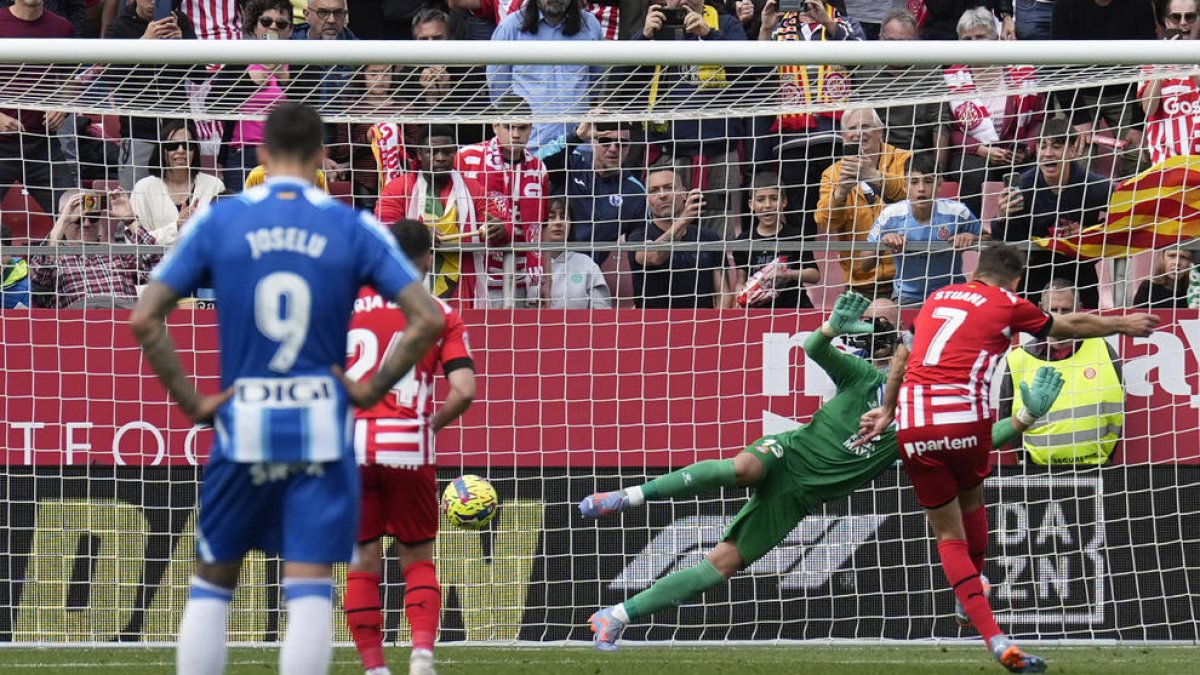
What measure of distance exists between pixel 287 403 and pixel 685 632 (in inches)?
225

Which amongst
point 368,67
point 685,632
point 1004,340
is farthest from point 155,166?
point 1004,340

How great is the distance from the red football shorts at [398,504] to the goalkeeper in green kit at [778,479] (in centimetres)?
190

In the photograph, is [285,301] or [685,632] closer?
[285,301]

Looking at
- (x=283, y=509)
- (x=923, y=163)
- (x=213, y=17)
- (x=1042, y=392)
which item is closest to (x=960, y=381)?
(x=1042, y=392)

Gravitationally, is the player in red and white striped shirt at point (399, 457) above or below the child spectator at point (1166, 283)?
below

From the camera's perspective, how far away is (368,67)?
948 centimetres

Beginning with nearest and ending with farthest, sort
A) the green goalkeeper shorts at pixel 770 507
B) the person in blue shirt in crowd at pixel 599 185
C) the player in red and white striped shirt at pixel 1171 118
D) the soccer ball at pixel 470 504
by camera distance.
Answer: the soccer ball at pixel 470 504
the green goalkeeper shorts at pixel 770 507
the player in red and white striped shirt at pixel 1171 118
the person in blue shirt in crowd at pixel 599 185

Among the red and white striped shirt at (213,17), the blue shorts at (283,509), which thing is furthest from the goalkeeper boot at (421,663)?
the red and white striped shirt at (213,17)

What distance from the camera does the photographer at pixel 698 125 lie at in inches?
383

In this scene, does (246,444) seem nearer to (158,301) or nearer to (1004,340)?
(158,301)

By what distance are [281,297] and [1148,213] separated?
665 cm

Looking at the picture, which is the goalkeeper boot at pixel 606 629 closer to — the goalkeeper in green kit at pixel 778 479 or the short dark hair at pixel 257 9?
the goalkeeper in green kit at pixel 778 479

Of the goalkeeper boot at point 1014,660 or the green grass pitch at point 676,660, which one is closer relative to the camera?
the goalkeeper boot at point 1014,660

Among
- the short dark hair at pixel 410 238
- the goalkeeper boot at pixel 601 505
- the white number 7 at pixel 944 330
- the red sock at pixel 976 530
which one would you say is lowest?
the red sock at pixel 976 530
